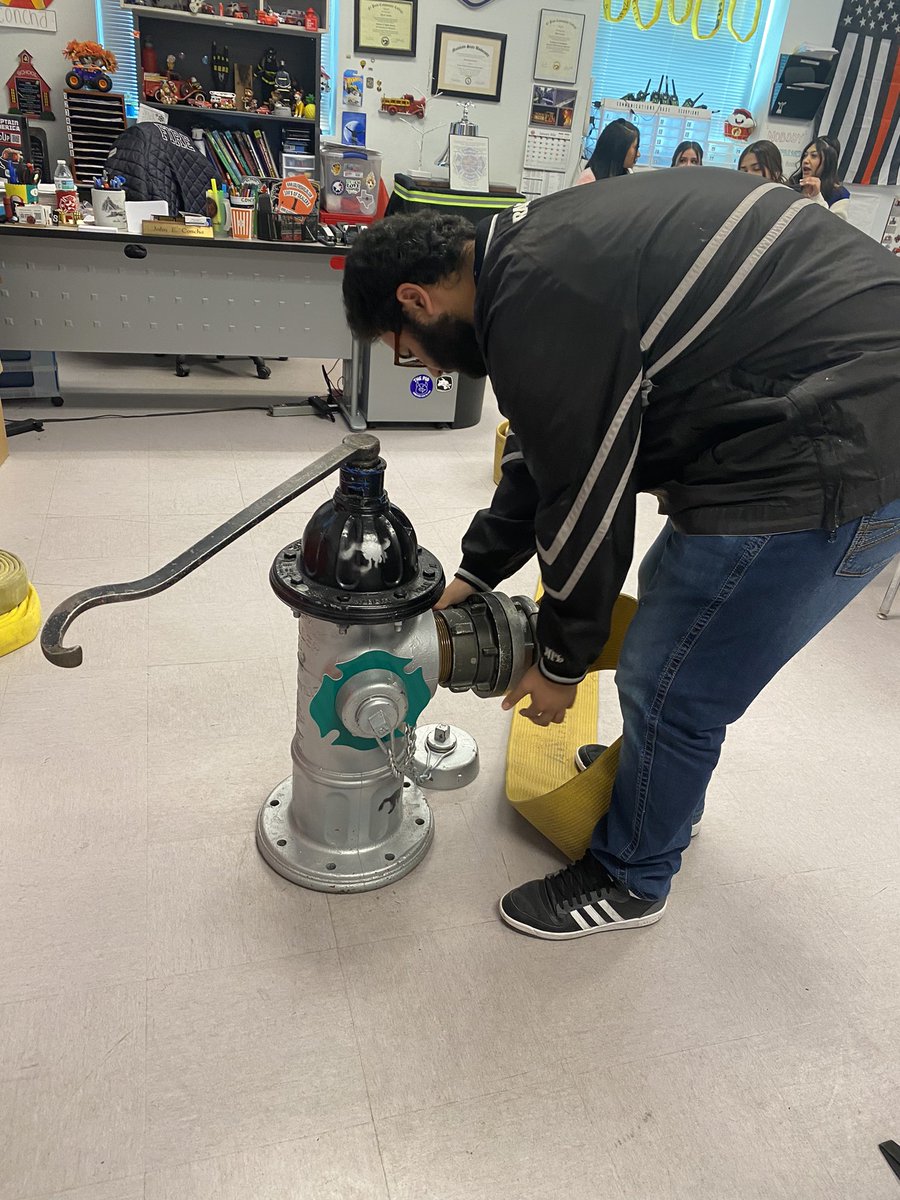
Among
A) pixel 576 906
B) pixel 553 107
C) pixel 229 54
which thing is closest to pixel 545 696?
pixel 576 906

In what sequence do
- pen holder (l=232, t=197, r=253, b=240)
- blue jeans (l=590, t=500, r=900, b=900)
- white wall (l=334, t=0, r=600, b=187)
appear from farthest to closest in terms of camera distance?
white wall (l=334, t=0, r=600, b=187) → pen holder (l=232, t=197, r=253, b=240) → blue jeans (l=590, t=500, r=900, b=900)

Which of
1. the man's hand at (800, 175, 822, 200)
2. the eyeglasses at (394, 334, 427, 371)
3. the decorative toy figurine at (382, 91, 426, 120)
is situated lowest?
the eyeglasses at (394, 334, 427, 371)

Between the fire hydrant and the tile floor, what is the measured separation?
0.09 metres

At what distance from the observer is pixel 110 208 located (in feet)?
10.4

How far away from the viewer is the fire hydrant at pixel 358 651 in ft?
3.76

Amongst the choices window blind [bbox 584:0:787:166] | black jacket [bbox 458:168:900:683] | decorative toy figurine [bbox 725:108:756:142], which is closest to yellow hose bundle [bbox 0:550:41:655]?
black jacket [bbox 458:168:900:683]

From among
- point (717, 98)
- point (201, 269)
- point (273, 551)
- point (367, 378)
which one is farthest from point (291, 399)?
point (717, 98)

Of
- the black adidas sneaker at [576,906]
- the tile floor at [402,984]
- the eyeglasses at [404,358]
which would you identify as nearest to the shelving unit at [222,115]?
the tile floor at [402,984]

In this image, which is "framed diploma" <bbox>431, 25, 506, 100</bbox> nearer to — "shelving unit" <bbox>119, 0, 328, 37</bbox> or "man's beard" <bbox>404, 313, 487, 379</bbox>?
"shelving unit" <bbox>119, 0, 328, 37</bbox>

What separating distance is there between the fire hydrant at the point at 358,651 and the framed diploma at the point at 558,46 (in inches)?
186

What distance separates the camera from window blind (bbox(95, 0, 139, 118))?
163 inches

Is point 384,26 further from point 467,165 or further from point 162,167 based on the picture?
point 162,167

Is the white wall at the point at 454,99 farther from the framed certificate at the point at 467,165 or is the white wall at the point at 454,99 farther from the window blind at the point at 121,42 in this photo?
the framed certificate at the point at 467,165

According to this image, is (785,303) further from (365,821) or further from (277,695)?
(277,695)
